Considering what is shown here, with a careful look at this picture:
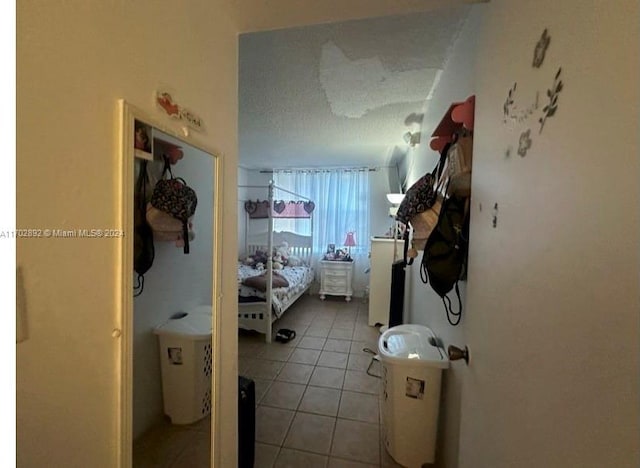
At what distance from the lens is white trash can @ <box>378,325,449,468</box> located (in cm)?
149

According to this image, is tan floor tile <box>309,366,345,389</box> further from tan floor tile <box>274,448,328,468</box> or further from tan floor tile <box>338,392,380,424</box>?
tan floor tile <box>274,448,328,468</box>

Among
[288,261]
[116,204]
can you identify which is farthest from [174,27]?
[288,261]

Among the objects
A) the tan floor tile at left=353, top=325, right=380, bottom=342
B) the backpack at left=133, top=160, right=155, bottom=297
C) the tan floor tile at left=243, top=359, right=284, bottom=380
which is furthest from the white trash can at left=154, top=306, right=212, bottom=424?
the tan floor tile at left=353, top=325, right=380, bottom=342

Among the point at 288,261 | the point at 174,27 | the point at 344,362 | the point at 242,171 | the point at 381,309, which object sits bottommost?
the point at 344,362

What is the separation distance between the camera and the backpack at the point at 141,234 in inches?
27.6

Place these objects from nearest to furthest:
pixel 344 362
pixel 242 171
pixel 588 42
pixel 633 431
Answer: pixel 633 431 < pixel 588 42 < pixel 344 362 < pixel 242 171

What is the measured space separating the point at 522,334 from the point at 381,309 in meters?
3.29

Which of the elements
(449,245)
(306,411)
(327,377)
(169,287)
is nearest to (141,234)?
(169,287)

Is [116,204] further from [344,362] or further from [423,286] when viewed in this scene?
[344,362]

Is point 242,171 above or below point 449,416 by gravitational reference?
above

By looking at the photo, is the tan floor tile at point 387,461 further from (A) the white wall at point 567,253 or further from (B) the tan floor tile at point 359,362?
(A) the white wall at point 567,253

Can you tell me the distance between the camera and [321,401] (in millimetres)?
2209

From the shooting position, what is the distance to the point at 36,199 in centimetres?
46

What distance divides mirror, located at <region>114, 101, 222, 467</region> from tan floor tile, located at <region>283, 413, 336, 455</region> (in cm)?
94
